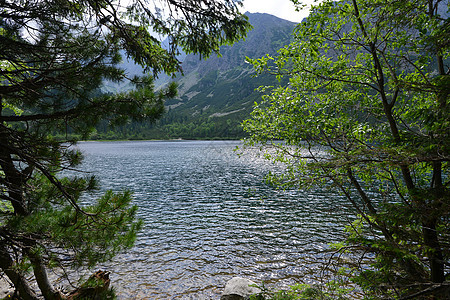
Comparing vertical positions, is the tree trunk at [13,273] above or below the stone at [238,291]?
above

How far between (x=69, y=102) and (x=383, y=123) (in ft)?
25.3

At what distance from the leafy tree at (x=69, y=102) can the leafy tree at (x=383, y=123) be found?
2877mm

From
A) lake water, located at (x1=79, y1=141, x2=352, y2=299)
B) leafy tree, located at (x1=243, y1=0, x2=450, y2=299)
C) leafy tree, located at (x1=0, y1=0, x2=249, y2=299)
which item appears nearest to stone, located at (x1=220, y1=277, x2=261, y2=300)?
lake water, located at (x1=79, y1=141, x2=352, y2=299)

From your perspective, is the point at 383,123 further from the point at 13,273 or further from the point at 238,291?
the point at 13,273

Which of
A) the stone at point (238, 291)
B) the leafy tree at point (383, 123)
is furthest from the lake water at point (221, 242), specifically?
the leafy tree at point (383, 123)

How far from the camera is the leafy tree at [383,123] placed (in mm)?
3758

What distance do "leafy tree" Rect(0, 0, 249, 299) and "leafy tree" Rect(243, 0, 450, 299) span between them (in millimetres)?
2877

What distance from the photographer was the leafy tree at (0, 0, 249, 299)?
4.23 meters

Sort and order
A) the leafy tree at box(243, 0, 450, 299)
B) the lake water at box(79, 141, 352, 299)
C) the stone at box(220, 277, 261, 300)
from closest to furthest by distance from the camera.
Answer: the leafy tree at box(243, 0, 450, 299)
the stone at box(220, 277, 261, 300)
the lake water at box(79, 141, 352, 299)

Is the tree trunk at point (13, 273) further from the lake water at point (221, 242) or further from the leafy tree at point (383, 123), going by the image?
the leafy tree at point (383, 123)

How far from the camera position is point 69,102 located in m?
5.35

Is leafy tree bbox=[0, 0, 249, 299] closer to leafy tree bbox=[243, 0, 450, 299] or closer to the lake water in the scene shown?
the lake water

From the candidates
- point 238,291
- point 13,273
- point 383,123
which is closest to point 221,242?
point 238,291

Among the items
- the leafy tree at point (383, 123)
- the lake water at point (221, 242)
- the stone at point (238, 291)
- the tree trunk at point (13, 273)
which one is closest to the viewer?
the leafy tree at point (383, 123)
